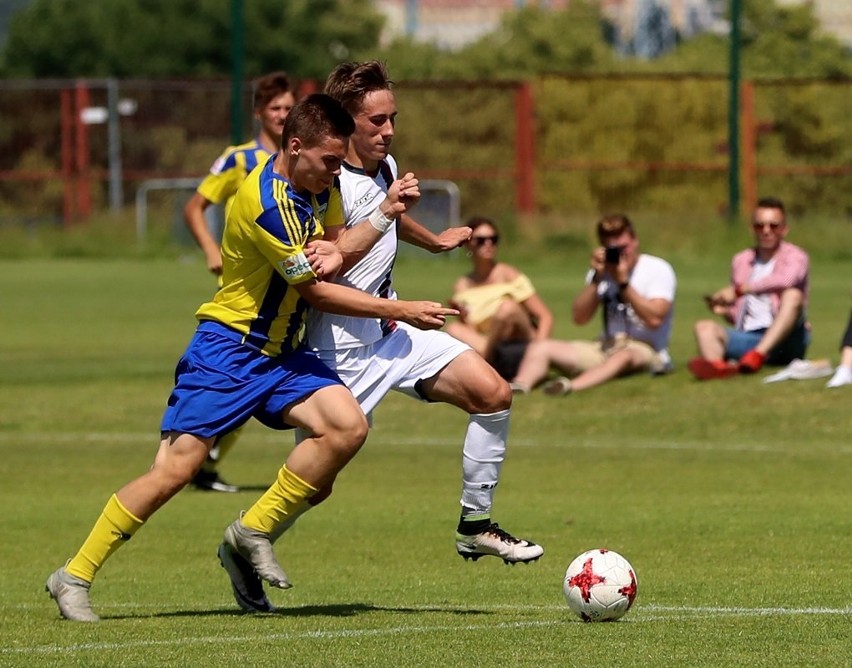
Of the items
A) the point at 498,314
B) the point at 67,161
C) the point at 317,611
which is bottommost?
the point at 67,161

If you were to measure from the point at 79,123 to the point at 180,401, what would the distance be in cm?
3160

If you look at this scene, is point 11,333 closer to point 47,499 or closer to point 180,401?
point 47,499

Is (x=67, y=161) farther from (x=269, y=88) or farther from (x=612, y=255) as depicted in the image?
(x=269, y=88)

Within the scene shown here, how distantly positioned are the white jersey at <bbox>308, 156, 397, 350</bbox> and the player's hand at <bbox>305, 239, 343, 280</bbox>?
0.35m

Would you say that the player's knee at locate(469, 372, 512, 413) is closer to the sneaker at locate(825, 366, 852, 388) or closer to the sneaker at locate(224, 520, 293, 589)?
the sneaker at locate(224, 520, 293, 589)

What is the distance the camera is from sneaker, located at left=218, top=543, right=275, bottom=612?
7.60 meters

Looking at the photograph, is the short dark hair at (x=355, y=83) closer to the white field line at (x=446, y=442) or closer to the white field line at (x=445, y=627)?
the white field line at (x=445, y=627)

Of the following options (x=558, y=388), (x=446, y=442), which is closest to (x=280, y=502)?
(x=446, y=442)

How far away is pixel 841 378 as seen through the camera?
1455cm

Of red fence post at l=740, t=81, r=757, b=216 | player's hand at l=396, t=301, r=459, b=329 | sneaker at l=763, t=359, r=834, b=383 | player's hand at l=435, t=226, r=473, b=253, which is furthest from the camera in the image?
red fence post at l=740, t=81, r=757, b=216

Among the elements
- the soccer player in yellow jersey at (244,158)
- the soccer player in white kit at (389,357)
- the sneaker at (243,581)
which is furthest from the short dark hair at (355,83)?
the soccer player in yellow jersey at (244,158)

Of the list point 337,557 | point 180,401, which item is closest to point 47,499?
point 337,557

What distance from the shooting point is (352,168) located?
7.93 m

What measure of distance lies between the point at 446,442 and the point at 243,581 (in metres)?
6.37
